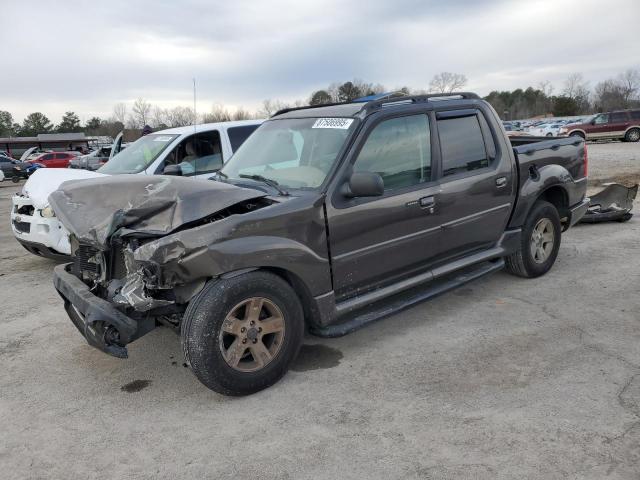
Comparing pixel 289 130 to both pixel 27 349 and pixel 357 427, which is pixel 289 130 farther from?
pixel 27 349

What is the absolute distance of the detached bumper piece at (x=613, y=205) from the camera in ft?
26.4

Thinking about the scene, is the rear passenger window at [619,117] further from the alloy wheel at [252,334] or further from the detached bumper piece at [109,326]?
the detached bumper piece at [109,326]

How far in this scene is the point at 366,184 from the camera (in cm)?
354

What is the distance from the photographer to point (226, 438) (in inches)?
117

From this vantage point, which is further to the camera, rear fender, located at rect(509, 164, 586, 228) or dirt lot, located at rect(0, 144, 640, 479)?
rear fender, located at rect(509, 164, 586, 228)

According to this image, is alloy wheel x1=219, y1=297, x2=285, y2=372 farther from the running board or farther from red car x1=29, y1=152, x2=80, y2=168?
red car x1=29, y1=152, x2=80, y2=168

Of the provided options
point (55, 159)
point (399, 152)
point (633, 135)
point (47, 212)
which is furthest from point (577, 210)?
point (55, 159)

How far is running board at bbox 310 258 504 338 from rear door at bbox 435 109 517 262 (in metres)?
0.21

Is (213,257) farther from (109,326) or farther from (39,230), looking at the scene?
(39,230)

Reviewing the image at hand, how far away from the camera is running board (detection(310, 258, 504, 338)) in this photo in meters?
3.72

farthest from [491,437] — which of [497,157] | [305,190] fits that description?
[497,157]

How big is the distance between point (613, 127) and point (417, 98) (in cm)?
3041

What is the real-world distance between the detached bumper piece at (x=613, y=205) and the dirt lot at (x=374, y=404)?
3.49 m

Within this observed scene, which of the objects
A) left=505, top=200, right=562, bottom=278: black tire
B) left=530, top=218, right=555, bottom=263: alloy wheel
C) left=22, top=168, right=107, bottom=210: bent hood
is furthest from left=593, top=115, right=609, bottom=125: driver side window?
left=22, top=168, right=107, bottom=210: bent hood
